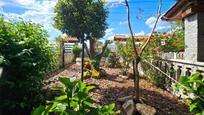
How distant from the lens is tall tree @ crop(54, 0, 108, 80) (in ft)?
29.1

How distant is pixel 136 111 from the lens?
16.6 feet

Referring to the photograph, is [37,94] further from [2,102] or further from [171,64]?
[171,64]

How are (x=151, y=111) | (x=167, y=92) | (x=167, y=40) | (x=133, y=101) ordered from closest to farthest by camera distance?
(x=151, y=111) → (x=133, y=101) → (x=167, y=92) → (x=167, y=40)

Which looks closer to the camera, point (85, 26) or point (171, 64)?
point (171, 64)

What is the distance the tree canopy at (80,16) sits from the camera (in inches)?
349

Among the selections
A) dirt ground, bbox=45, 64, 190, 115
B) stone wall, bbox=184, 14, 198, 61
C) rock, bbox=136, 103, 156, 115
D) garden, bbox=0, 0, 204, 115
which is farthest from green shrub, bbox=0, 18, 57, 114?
stone wall, bbox=184, 14, 198, 61

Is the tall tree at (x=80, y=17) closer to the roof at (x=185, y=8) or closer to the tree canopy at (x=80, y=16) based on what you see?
the tree canopy at (x=80, y=16)

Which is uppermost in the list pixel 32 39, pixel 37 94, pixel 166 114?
pixel 32 39

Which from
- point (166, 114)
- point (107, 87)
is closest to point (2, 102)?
point (166, 114)

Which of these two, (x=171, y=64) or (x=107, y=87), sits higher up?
(x=171, y=64)

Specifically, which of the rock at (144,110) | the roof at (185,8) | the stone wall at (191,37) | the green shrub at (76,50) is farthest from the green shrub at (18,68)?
the green shrub at (76,50)

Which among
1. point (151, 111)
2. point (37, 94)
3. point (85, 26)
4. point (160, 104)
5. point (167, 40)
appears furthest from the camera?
point (167, 40)

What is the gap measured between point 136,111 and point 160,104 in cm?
132

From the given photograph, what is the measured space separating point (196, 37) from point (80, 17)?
13.1ft
